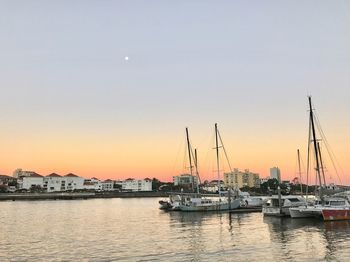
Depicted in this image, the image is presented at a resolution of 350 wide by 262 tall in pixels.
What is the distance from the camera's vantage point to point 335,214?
48844 mm

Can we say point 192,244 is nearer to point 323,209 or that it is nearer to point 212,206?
point 323,209

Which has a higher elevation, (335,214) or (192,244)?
(335,214)

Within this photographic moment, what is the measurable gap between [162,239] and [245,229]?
471 inches

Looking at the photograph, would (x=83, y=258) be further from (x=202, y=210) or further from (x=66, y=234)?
(x=202, y=210)

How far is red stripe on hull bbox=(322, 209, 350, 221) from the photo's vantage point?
48.7 m

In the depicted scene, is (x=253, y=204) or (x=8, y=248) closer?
(x=8, y=248)

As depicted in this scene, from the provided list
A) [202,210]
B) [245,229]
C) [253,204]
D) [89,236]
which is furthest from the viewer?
[253,204]

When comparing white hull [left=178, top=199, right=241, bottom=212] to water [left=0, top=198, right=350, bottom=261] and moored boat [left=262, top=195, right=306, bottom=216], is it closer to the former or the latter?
moored boat [left=262, top=195, right=306, bottom=216]

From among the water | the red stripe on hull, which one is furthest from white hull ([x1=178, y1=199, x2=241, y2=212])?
the red stripe on hull

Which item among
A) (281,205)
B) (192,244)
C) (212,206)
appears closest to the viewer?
Answer: (192,244)

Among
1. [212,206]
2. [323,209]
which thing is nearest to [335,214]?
[323,209]

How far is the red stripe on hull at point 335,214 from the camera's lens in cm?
4866

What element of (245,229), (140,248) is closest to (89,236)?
(140,248)

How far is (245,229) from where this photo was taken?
4569 cm
